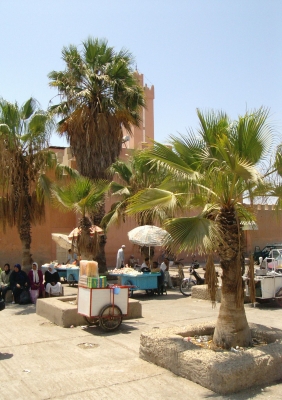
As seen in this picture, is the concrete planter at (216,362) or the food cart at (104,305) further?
the food cart at (104,305)

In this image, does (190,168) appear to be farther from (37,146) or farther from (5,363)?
(37,146)

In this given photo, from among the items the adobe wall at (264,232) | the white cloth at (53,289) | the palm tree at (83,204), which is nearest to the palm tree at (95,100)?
the white cloth at (53,289)

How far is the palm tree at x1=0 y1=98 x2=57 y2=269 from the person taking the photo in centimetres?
1470

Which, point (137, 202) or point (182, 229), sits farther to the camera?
point (137, 202)

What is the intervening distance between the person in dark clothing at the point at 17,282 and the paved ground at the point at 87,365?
194 centimetres

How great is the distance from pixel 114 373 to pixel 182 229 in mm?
2470

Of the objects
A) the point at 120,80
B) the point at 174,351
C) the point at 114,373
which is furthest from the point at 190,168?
the point at 120,80

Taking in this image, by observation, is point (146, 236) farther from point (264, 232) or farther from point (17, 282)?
point (264, 232)

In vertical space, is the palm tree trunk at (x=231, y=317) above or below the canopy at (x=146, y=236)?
below

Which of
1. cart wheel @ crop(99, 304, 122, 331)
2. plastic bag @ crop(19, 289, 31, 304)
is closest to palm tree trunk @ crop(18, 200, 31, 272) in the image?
plastic bag @ crop(19, 289, 31, 304)

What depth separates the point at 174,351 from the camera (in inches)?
263

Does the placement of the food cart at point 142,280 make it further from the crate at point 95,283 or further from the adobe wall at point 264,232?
the adobe wall at point 264,232

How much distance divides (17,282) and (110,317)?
532 cm

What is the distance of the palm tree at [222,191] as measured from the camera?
6.48 m
